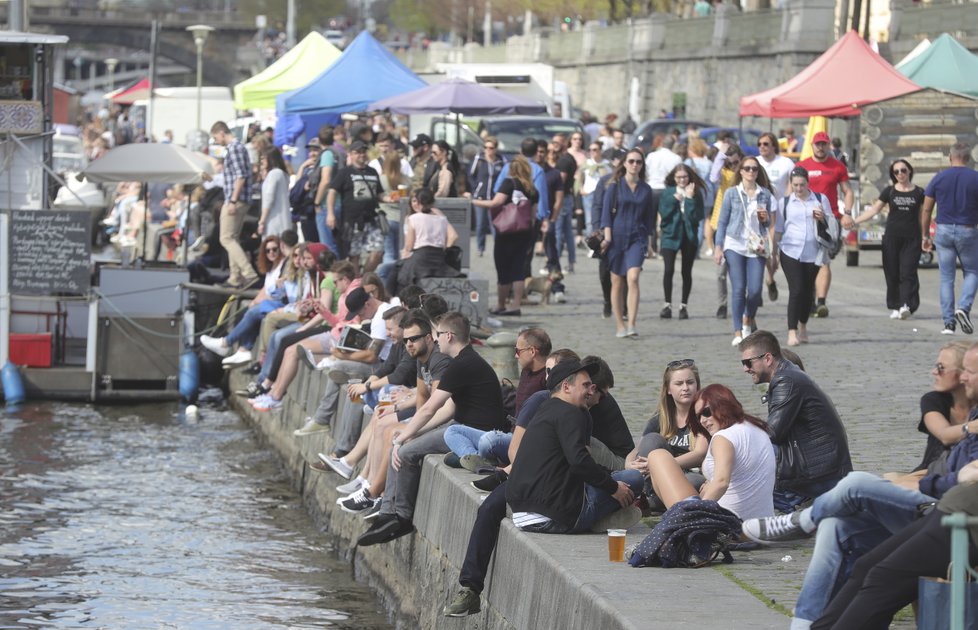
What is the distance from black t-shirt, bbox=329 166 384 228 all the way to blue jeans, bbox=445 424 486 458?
9140 mm

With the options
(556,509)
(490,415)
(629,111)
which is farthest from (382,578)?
(629,111)

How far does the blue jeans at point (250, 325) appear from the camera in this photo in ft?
59.5

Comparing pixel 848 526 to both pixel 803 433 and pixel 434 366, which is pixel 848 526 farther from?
pixel 434 366

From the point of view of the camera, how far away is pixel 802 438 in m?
8.89

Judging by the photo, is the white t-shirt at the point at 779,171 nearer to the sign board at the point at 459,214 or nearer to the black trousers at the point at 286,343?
the sign board at the point at 459,214

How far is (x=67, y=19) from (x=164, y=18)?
266 inches

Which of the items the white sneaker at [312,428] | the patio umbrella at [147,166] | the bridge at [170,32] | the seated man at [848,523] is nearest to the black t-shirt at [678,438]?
the seated man at [848,523]

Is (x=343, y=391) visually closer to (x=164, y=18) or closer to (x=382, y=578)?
(x=382, y=578)

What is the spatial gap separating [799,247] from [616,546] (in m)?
8.32

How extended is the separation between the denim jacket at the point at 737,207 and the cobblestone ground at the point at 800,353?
43.7 inches

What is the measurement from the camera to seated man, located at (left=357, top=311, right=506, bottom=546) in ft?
34.5

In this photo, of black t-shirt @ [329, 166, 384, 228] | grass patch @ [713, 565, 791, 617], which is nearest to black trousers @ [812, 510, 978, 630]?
grass patch @ [713, 565, 791, 617]

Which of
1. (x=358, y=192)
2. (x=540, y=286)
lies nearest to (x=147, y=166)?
(x=358, y=192)

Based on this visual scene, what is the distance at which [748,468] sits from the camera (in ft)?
27.5
